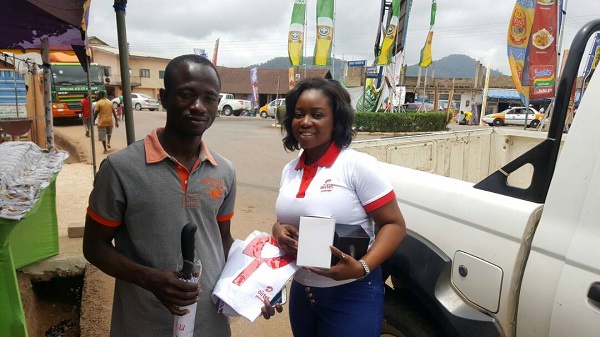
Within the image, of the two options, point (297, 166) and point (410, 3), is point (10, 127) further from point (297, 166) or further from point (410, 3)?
point (410, 3)

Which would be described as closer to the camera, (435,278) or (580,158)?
(580,158)

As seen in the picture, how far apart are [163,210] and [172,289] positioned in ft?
0.81

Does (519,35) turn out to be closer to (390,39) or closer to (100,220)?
(390,39)

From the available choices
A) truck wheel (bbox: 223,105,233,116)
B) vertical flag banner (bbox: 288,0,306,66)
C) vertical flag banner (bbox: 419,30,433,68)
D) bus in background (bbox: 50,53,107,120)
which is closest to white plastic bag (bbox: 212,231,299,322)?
bus in background (bbox: 50,53,107,120)

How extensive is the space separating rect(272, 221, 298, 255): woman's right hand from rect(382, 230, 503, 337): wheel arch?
70 cm

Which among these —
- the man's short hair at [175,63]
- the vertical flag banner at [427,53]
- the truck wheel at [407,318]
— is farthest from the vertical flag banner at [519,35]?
the vertical flag banner at [427,53]

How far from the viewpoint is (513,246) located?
159 cm

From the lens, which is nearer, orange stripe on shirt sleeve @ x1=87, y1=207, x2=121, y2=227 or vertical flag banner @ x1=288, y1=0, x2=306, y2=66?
orange stripe on shirt sleeve @ x1=87, y1=207, x2=121, y2=227

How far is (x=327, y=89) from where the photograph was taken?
5.61 feet

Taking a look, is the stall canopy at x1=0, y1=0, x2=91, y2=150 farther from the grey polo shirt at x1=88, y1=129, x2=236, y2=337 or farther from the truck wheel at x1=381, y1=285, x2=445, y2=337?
the truck wheel at x1=381, y1=285, x2=445, y2=337

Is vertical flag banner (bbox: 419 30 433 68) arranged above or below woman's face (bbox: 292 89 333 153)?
above

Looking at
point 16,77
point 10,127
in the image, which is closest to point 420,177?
point 10,127

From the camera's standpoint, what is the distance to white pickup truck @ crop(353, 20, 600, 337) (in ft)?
4.61

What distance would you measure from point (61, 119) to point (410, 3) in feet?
51.6
